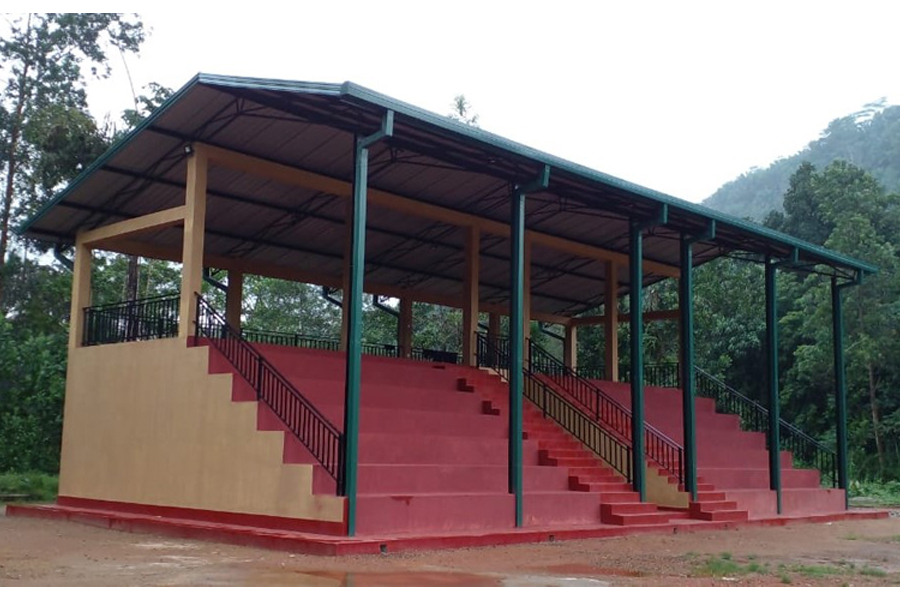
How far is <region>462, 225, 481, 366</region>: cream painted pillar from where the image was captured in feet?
→ 67.2

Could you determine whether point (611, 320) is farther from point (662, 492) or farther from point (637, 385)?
point (637, 385)

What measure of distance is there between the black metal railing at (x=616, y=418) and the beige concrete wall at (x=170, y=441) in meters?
7.50

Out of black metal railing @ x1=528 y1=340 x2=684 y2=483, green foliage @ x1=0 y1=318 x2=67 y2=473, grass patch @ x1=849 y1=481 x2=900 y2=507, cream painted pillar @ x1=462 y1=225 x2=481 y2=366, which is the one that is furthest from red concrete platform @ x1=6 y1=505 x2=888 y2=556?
green foliage @ x1=0 y1=318 x2=67 y2=473

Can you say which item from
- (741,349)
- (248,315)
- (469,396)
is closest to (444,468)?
(469,396)

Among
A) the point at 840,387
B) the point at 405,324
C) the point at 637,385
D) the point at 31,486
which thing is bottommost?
the point at 31,486

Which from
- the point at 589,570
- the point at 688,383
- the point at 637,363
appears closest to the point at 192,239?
the point at 637,363

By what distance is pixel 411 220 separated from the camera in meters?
21.0

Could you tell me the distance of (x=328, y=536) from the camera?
11875 millimetres

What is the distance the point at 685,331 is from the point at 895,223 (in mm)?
21823

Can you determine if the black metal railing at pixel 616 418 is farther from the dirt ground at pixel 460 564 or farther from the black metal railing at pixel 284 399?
the black metal railing at pixel 284 399

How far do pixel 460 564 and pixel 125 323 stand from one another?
30.2 feet

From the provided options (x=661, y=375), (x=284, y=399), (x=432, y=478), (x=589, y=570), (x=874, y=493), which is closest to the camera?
(x=589, y=570)

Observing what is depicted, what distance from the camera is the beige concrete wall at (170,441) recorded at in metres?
13.2

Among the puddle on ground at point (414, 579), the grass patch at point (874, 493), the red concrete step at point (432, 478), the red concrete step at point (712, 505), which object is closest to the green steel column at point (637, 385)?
the red concrete step at point (712, 505)
